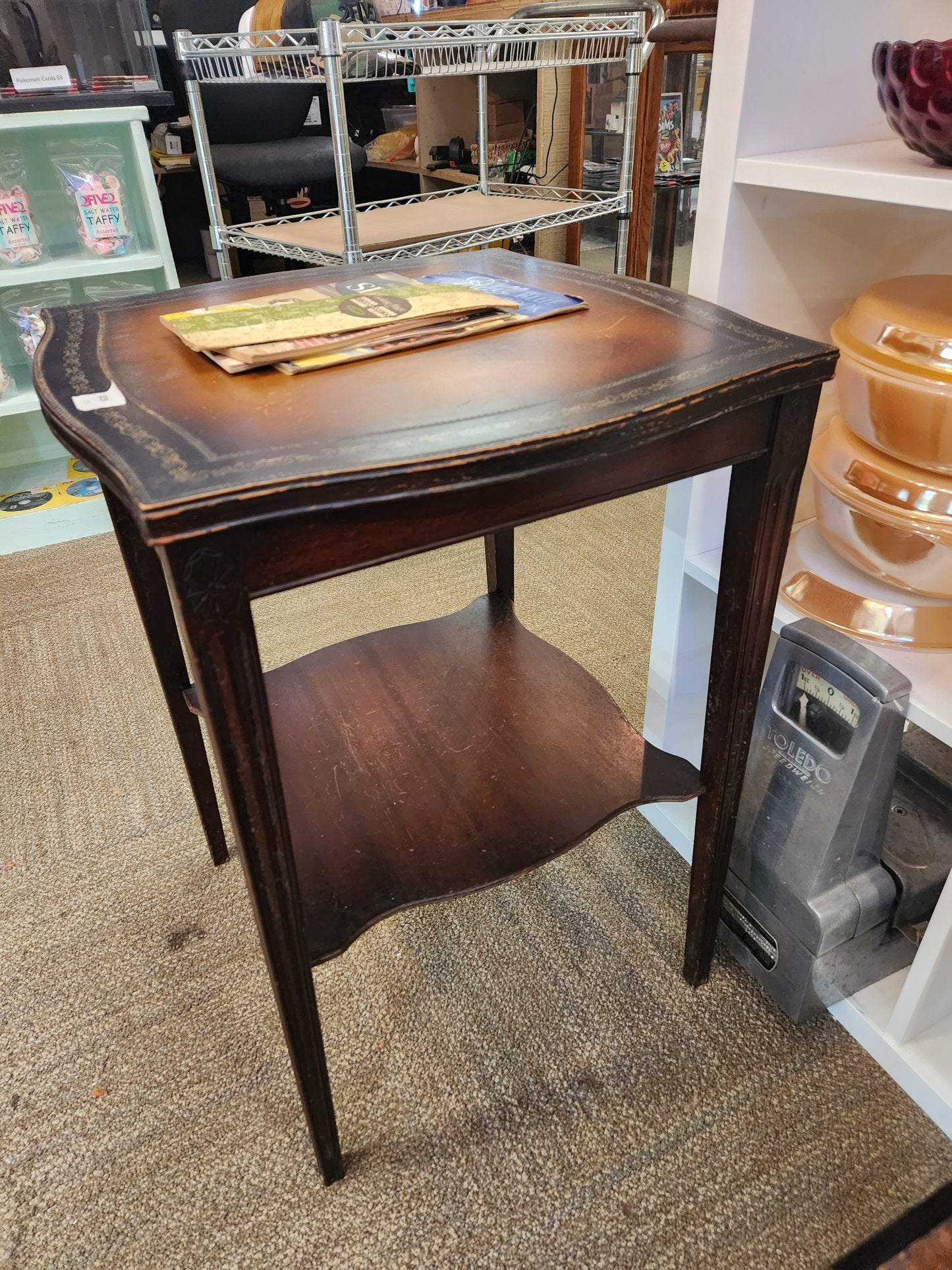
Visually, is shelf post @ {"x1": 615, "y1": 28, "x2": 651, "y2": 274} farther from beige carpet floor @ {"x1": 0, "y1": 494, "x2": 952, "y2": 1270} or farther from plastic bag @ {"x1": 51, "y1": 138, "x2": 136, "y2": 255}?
beige carpet floor @ {"x1": 0, "y1": 494, "x2": 952, "y2": 1270}

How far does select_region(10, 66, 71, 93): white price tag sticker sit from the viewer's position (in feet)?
5.26

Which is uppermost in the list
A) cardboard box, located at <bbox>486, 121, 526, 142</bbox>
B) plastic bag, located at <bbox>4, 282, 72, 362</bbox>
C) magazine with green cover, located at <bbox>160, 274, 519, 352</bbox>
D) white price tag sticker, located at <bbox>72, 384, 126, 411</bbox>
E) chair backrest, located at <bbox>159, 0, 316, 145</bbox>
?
chair backrest, located at <bbox>159, 0, 316, 145</bbox>

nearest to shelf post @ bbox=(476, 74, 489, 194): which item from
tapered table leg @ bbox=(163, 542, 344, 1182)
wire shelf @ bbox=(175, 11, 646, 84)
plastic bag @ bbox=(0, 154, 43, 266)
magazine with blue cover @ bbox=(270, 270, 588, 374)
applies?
wire shelf @ bbox=(175, 11, 646, 84)

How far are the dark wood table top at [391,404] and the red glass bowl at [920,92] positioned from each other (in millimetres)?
176

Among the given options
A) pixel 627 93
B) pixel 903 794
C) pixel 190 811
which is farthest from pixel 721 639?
pixel 627 93

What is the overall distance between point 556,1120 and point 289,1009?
0.32 m

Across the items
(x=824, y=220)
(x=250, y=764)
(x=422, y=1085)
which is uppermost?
(x=824, y=220)

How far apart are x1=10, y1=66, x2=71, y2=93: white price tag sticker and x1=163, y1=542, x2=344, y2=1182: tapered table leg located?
1.71 metres

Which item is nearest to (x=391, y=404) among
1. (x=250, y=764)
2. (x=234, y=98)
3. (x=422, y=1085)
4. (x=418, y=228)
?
(x=250, y=764)

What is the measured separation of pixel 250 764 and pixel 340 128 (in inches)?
44.0

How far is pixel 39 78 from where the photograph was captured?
1.62 m

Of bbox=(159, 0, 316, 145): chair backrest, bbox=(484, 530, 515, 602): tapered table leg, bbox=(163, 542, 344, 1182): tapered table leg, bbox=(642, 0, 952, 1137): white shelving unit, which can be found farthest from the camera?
bbox=(159, 0, 316, 145): chair backrest

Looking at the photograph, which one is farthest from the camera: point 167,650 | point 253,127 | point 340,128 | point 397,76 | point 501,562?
point 253,127

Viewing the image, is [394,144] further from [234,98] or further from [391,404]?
[391,404]
